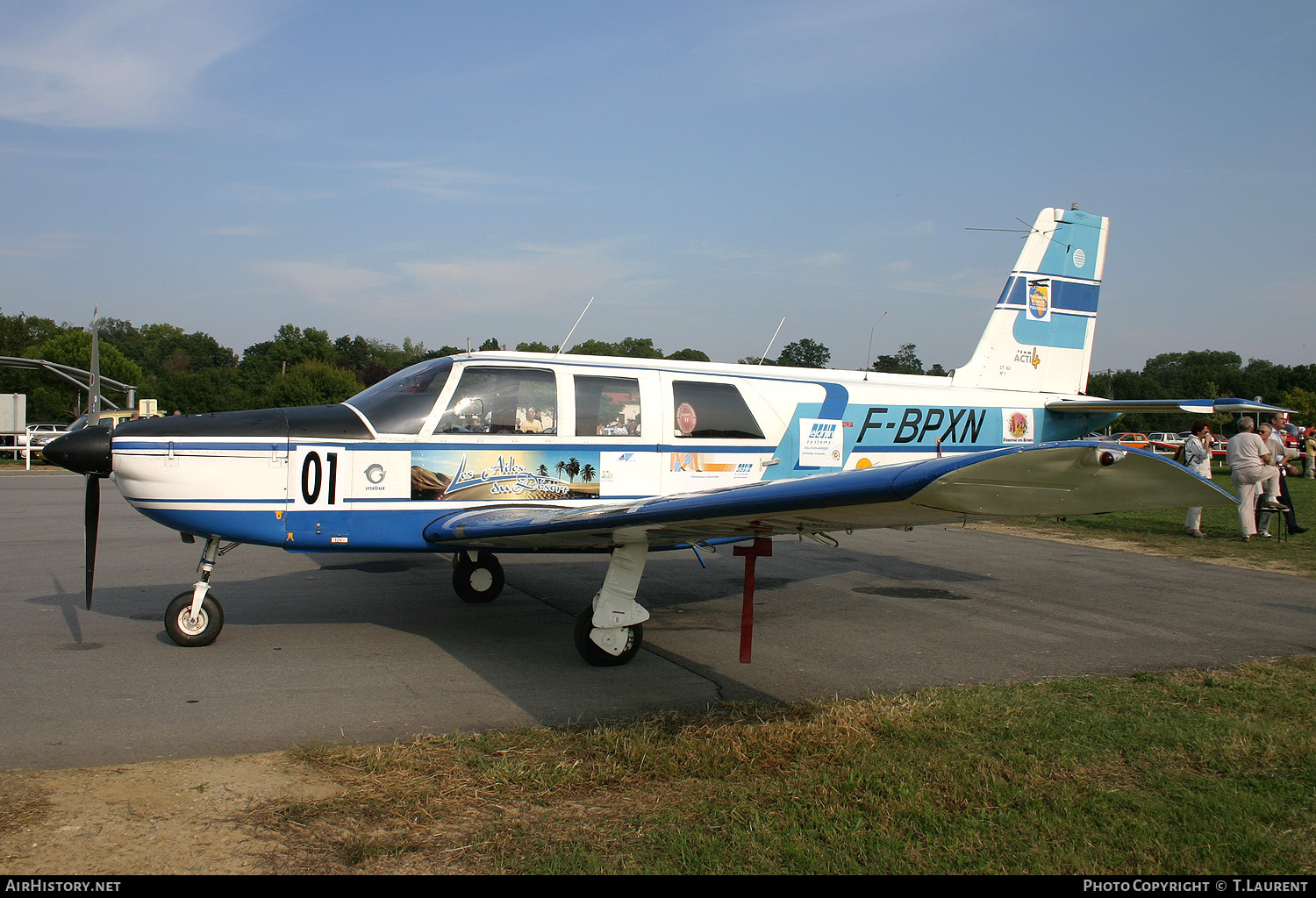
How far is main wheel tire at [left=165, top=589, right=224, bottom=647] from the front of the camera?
584 cm

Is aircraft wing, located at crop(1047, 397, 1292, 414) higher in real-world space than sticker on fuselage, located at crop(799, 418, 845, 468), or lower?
higher

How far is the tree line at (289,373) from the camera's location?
43.8 m

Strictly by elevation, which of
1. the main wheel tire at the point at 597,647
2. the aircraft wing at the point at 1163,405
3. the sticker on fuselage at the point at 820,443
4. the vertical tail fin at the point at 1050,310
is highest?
the vertical tail fin at the point at 1050,310

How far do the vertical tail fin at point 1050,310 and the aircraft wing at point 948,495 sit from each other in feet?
18.5

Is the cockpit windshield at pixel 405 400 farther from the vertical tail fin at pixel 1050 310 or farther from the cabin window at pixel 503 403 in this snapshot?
the vertical tail fin at pixel 1050 310

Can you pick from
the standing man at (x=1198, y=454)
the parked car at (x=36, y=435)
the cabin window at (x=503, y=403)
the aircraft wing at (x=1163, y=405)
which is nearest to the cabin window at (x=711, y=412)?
the cabin window at (x=503, y=403)

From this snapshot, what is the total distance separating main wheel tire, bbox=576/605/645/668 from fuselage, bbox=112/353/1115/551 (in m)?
1.10

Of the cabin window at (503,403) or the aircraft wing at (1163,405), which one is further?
the aircraft wing at (1163,405)

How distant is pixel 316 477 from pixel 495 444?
1.26 m

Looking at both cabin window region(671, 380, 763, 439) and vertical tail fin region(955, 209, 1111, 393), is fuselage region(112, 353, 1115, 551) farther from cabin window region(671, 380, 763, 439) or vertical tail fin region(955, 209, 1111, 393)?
vertical tail fin region(955, 209, 1111, 393)

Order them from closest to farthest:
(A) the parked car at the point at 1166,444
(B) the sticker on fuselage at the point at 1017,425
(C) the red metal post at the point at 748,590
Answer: (C) the red metal post at the point at 748,590, (B) the sticker on fuselage at the point at 1017,425, (A) the parked car at the point at 1166,444

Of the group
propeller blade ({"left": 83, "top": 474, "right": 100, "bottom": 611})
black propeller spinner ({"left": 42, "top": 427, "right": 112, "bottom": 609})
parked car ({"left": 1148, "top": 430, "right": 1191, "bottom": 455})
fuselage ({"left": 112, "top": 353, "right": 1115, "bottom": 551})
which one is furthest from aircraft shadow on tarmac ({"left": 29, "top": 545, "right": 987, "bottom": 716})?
parked car ({"left": 1148, "top": 430, "right": 1191, "bottom": 455})
